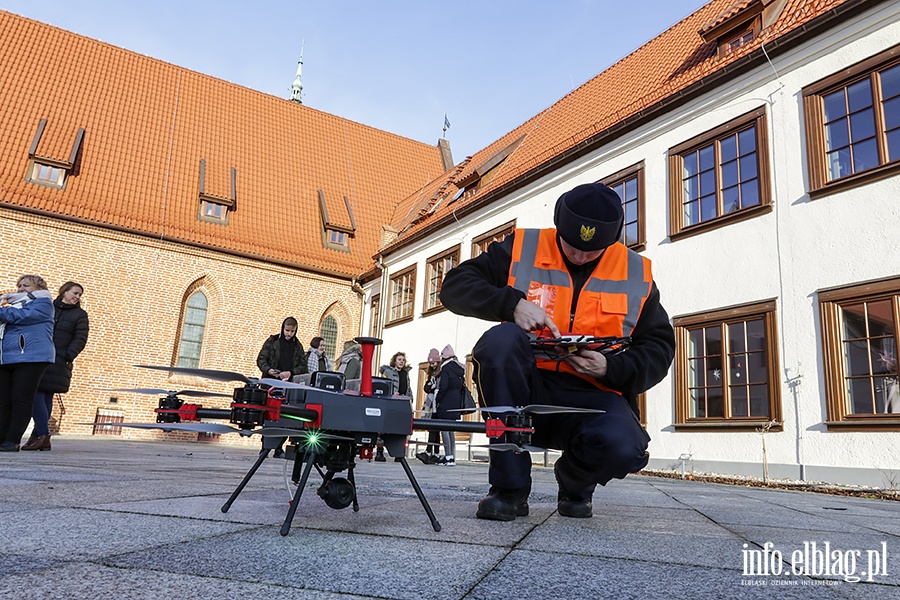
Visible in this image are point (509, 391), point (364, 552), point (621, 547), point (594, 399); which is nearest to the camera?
point (364, 552)

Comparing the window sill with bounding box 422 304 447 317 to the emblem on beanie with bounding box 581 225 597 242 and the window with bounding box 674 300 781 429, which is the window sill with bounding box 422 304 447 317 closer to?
the window with bounding box 674 300 781 429

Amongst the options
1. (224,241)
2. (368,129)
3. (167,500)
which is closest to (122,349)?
(224,241)

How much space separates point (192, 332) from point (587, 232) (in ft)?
62.2

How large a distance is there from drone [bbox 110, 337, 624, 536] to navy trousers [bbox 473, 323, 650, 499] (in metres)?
0.38

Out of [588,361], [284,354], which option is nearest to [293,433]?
[588,361]

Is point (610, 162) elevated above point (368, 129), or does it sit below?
below

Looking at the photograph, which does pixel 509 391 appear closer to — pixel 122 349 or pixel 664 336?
pixel 664 336

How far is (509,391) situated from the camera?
8.75ft

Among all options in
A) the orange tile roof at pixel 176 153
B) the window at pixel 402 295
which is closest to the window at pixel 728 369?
the window at pixel 402 295

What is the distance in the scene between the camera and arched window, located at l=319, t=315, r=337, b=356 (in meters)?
22.1

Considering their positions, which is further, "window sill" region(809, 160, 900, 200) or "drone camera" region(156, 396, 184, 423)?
"window sill" region(809, 160, 900, 200)

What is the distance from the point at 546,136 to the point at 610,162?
14.2 ft

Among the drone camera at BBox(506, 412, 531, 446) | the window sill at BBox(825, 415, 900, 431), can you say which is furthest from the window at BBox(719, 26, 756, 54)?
the drone camera at BBox(506, 412, 531, 446)

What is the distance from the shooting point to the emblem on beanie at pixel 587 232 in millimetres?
2760
